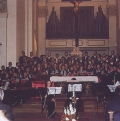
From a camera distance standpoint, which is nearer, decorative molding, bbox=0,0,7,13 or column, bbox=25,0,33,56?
decorative molding, bbox=0,0,7,13

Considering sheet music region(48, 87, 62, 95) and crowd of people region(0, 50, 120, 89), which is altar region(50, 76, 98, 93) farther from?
sheet music region(48, 87, 62, 95)

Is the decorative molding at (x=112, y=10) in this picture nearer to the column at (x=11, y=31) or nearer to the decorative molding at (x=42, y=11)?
the decorative molding at (x=42, y=11)

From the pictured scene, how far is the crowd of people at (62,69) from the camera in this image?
14.7m

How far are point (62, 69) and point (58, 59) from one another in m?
1.47

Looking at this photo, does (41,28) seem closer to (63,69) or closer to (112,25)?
(112,25)

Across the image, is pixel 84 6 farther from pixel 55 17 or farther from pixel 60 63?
pixel 60 63

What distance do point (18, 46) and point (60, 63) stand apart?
2.39m

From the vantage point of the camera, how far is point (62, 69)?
51.2ft

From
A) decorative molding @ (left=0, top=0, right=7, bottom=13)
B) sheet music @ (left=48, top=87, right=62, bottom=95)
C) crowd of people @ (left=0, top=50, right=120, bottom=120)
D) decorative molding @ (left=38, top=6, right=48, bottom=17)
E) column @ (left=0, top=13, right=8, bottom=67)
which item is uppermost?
decorative molding @ (left=38, top=6, right=48, bottom=17)

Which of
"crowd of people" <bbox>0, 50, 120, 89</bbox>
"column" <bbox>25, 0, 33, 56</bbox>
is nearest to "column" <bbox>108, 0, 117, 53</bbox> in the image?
"crowd of people" <bbox>0, 50, 120, 89</bbox>

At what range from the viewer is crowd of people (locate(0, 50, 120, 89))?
1472 centimetres

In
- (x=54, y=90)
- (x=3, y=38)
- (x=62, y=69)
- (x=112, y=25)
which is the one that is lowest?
(x=54, y=90)

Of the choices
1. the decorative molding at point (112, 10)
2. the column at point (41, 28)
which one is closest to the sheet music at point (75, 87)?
the column at point (41, 28)

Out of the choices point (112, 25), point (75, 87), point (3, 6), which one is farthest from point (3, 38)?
point (112, 25)
